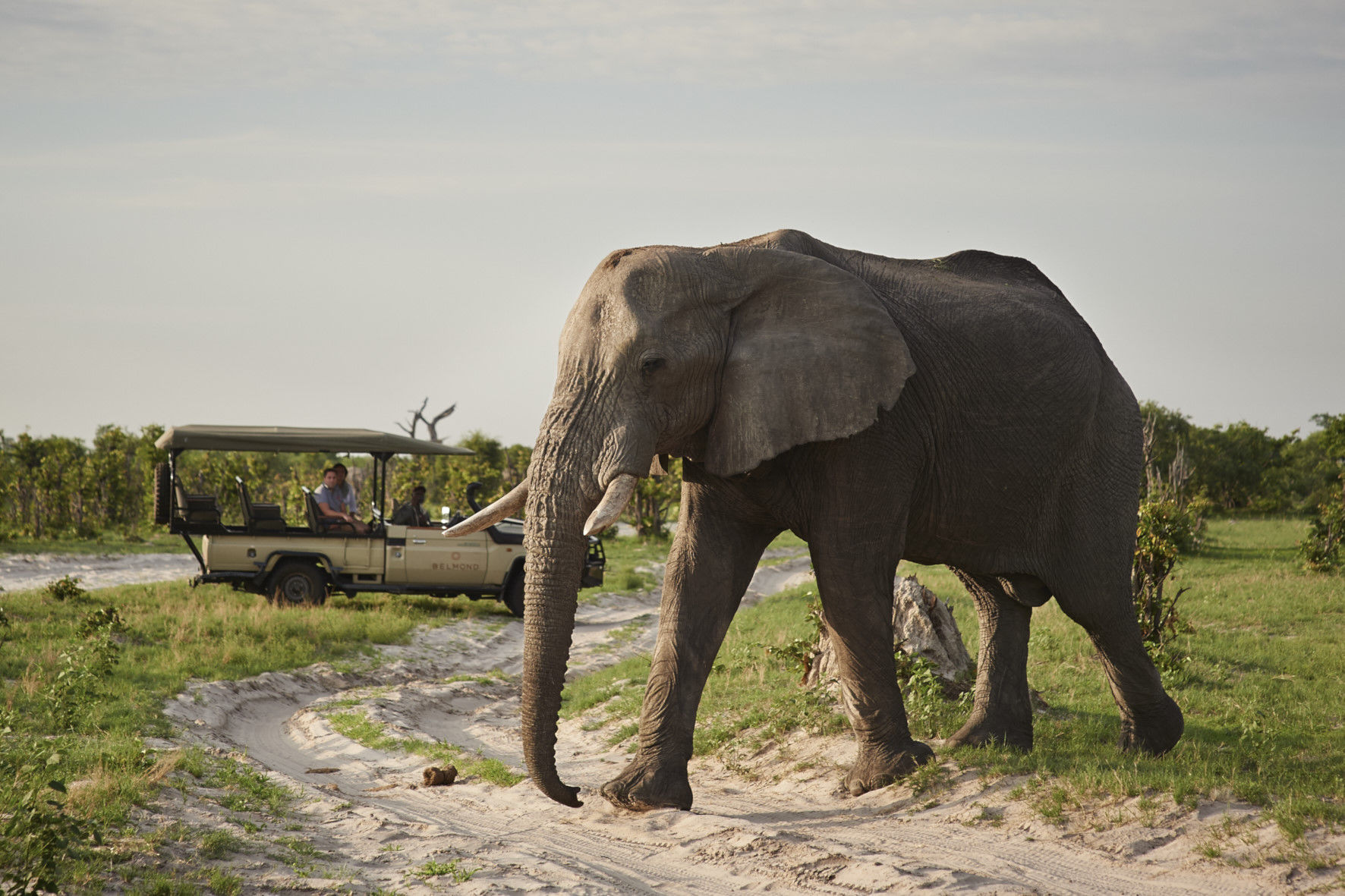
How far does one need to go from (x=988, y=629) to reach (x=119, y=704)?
22.1ft

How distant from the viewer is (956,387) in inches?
272

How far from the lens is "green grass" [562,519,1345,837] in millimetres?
6316

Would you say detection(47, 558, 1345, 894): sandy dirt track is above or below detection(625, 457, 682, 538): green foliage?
below

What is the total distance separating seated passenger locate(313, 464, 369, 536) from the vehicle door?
792 mm

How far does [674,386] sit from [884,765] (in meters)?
2.64

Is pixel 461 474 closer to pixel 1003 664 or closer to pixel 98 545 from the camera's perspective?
pixel 98 545

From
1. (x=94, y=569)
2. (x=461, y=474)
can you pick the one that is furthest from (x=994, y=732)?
(x=461, y=474)

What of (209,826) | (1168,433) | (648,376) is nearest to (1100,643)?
(648,376)

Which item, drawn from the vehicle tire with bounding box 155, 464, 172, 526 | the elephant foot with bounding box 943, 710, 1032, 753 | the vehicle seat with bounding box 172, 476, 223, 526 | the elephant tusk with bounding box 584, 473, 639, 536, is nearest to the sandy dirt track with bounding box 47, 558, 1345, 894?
the elephant foot with bounding box 943, 710, 1032, 753

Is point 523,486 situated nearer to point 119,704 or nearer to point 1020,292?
point 1020,292

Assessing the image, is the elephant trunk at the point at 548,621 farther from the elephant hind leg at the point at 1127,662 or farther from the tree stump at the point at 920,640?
the tree stump at the point at 920,640

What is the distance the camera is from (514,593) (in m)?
18.0

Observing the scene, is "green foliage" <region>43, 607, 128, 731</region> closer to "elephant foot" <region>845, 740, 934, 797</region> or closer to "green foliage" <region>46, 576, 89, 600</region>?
"green foliage" <region>46, 576, 89, 600</region>

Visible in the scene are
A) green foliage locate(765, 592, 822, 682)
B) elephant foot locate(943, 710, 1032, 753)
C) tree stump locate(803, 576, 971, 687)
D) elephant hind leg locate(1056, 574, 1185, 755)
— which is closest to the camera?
elephant hind leg locate(1056, 574, 1185, 755)
